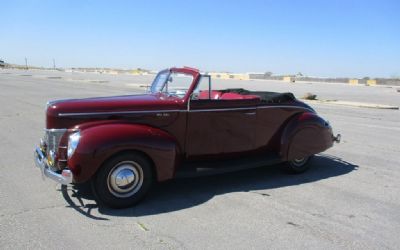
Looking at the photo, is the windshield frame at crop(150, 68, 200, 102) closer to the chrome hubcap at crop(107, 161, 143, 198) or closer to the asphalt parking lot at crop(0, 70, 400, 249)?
the chrome hubcap at crop(107, 161, 143, 198)

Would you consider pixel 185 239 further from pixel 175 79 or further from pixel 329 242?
pixel 175 79

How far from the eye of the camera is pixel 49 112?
5016 millimetres

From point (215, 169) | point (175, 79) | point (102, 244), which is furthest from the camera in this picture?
point (175, 79)

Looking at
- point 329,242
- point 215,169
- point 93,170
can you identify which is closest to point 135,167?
point 93,170

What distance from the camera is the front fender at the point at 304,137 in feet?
20.7

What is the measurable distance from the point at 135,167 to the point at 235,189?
4.90 feet

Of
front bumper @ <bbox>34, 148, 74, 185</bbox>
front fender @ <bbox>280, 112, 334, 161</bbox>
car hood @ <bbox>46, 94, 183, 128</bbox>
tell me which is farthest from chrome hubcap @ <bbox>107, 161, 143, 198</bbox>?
front fender @ <bbox>280, 112, 334, 161</bbox>

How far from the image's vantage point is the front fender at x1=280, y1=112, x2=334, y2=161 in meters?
6.32

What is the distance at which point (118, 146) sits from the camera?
471cm

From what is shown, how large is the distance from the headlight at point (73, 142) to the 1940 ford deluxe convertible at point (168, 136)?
11 millimetres

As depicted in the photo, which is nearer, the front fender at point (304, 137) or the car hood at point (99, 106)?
the car hood at point (99, 106)

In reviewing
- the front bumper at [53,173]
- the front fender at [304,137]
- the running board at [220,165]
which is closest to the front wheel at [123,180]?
the front bumper at [53,173]

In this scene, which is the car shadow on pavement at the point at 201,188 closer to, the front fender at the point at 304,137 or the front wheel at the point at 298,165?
the front wheel at the point at 298,165

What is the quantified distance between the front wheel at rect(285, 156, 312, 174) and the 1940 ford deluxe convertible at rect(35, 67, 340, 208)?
2cm
